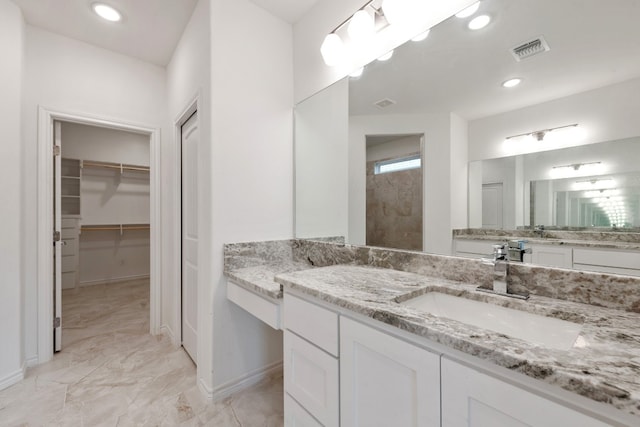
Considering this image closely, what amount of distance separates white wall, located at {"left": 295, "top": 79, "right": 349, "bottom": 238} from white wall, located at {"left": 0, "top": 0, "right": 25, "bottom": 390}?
6.27 ft

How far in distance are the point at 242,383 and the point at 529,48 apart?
229 cm

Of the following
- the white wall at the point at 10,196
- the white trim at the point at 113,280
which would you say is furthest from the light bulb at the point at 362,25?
the white trim at the point at 113,280

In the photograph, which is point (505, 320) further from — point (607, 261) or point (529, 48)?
point (529, 48)

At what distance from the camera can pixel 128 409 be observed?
1.60 meters

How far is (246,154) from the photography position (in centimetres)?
179

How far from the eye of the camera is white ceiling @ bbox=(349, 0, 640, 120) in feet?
2.81

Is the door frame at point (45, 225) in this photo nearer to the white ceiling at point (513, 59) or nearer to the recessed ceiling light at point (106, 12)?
the recessed ceiling light at point (106, 12)

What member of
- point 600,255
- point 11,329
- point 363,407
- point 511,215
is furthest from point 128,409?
point 600,255

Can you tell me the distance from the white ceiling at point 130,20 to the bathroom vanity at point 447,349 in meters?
1.84

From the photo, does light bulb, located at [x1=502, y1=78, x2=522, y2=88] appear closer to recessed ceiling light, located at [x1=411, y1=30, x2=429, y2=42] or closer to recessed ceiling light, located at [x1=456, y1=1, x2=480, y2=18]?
recessed ceiling light, located at [x1=456, y1=1, x2=480, y2=18]

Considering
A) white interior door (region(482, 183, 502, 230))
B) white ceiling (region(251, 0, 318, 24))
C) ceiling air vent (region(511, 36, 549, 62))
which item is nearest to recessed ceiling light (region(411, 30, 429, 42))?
ceiling air vent (region(511, 36, 549, 62))

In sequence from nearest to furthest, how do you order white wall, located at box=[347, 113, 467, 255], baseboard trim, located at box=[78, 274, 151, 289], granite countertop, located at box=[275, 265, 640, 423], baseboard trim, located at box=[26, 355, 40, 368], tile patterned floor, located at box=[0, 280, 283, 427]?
1. granite countertop, located at box=[275, 265, 640, 423]
2. white wall, located at box=[347, 113, 467, 255]
3. tile patterned floor, located at box=[0, 280, 283, 427]
4. baseboard trim, located at box=[26, 355, 40, 368]
5. baseboard trim, located at box=[78, 274, 151, 289]

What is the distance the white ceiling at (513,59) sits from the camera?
856 millimetres

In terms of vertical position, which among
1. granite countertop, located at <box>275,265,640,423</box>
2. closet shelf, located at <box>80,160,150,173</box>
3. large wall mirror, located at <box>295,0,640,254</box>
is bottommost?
granite countertop, located at <box>275,265,640,423</box>
